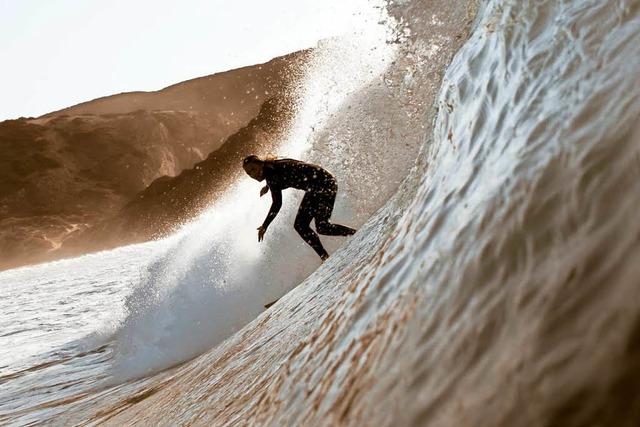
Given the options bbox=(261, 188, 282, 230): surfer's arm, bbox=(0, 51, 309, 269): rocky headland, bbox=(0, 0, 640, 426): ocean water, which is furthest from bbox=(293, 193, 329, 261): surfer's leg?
bbox=(0, 51, 309, 269): rocky headland

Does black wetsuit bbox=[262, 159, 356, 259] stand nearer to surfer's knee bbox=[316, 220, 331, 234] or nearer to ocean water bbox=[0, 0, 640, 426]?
surfer's knee bbox=[316, 220, 331, 234]

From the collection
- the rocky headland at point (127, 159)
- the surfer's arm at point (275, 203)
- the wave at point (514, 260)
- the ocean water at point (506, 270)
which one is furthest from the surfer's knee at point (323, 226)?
the rocky headland at point (127, 159)

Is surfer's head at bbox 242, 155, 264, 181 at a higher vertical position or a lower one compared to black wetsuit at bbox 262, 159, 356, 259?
higher

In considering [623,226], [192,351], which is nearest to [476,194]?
[623,226]

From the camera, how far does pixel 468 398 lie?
0.82 metres

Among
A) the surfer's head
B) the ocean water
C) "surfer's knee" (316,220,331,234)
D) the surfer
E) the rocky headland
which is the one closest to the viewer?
the ocean water

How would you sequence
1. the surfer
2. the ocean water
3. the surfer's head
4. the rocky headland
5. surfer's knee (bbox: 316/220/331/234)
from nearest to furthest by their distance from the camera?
1. the ocean water
2. the surfer's head
3. the surfer
4. surfer's knee (bbox: 316/220/331/234)
5. the rocky headland

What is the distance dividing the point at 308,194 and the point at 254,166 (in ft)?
1.93

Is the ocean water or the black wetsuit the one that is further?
the black wetsuit

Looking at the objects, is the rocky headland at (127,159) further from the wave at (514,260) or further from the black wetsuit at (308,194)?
the wave at (514,260)

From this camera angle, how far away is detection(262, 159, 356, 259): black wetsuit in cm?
507

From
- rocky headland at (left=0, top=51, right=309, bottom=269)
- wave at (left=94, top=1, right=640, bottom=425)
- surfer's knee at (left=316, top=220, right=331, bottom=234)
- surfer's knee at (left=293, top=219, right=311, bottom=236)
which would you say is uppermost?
rocky headland at (left=0, top=51, right=309, bottom=269)

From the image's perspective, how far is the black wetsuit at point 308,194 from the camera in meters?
5.07

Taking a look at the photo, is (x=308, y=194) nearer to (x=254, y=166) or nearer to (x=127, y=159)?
(x=254, y=166)
